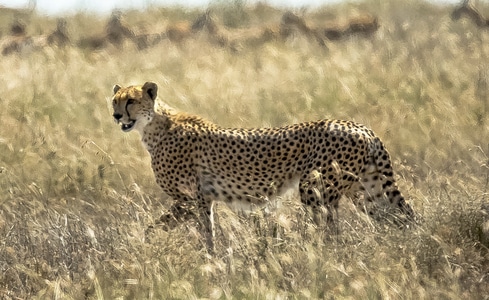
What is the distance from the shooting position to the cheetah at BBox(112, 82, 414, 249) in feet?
17.1

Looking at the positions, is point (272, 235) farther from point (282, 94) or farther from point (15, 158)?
point (282, 94)

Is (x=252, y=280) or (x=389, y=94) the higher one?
(x=252, y=280)

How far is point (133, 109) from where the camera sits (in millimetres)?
5801

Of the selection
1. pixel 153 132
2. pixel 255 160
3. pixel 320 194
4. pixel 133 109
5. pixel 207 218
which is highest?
pixel 133 109

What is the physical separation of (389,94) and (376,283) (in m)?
5.38

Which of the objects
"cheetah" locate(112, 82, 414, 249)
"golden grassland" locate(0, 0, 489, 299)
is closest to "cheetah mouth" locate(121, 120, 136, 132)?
"cheetah" locate(112, 82, 414, 249)

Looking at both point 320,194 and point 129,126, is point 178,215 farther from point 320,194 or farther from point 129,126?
point 320,194

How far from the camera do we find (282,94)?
925 cm

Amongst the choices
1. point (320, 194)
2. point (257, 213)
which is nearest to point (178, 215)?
point (320, 194)

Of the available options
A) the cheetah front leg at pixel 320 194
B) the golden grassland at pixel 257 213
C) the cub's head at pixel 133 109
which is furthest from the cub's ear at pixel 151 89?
the cheetah front leg at pixel 320 194

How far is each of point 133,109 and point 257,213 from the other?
1.51m

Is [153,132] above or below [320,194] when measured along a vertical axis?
above

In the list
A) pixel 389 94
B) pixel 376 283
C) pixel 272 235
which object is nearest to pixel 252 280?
pixel 376 283

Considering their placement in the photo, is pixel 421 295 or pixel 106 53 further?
pixel 106 53
